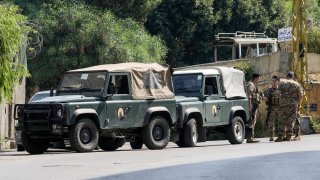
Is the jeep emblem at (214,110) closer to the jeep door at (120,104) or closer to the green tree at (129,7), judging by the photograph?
the jeep door at (120,104)

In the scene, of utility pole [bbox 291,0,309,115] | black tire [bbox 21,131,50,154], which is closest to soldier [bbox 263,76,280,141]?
black tire [bbox 21,131,50,154]

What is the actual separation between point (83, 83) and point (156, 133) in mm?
2215

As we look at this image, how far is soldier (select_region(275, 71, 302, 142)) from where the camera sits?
25.0 m

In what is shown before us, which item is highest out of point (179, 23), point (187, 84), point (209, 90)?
point (179, 23)

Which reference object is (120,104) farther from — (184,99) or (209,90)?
(209,90)

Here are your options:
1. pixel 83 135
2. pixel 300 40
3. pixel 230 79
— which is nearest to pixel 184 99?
pixel 230 79

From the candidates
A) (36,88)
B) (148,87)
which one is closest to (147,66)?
(148,87)

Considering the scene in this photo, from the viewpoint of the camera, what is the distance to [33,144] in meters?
22.1

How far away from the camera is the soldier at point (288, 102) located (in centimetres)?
2500

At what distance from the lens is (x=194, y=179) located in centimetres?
1243

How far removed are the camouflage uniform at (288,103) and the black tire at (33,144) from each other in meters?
6.67

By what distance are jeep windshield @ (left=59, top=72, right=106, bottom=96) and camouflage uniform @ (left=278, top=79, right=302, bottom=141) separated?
574 cm

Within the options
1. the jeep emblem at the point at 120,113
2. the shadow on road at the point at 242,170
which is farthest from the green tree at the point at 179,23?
the shadow on road at the point at 242,170

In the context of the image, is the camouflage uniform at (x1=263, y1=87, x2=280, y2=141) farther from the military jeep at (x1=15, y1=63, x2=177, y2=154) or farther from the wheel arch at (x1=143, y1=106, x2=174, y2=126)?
the wheel arch at (x1=143, y1=106, x2=174, y2=126)
